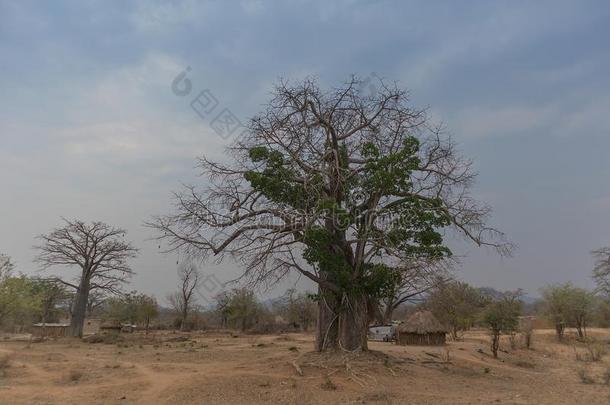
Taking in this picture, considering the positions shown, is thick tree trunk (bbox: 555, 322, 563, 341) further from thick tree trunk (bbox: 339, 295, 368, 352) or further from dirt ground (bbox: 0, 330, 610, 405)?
thick tree trunk (bbox: 339, 295, 368, 352)

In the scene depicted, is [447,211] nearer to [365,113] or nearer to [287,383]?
[365,113]

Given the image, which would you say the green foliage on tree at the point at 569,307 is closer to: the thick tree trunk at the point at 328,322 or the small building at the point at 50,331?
the thick tree trunk at the point at 328,322

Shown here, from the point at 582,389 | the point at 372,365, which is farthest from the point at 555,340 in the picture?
the point at 372,365

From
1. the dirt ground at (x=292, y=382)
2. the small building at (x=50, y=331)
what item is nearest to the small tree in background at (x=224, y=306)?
the small building at (x=50, y=331)

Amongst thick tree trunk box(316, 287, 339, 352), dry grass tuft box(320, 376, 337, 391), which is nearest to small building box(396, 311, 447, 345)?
thick tree trunk box(316, 287, 339, 352)

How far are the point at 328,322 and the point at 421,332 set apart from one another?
1348cm

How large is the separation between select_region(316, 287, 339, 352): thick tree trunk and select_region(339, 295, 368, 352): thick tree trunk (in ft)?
1.24

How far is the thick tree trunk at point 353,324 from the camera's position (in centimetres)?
1326

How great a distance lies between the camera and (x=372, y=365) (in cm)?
1235

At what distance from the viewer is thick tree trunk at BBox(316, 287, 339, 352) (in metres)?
13.7

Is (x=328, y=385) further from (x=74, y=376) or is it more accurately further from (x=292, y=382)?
(x=74, y=376)

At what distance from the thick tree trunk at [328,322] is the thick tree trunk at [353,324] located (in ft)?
1.24

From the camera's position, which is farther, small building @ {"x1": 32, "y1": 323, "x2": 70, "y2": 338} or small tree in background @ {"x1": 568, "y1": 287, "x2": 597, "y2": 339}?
small tree in background @ {"x1": 568, "y1": 287, "x2": 597, "y2": 339}

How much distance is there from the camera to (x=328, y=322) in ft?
45.6
